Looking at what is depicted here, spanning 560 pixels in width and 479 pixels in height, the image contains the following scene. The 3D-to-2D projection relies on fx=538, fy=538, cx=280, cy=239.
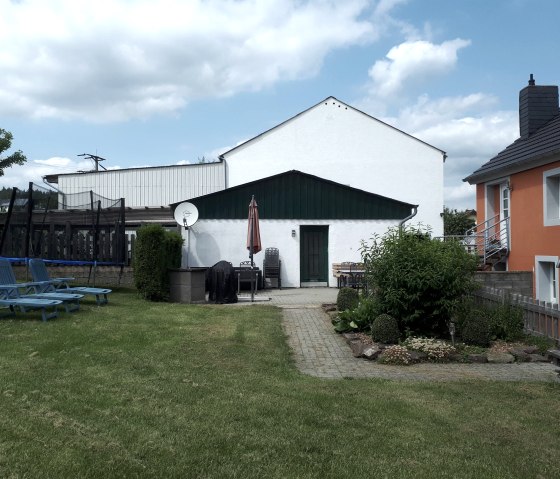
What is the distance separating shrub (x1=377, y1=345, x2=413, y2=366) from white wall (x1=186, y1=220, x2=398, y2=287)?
39.8 ft

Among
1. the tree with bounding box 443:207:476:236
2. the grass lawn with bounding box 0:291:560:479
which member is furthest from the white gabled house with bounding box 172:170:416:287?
the tree with bounding box 443:207:476:236

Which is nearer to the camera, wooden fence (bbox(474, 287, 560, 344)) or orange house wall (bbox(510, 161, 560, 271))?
wooden fence (bbox(474, 287, 560, 344))

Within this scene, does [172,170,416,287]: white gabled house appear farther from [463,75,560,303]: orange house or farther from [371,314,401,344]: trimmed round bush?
[371,314,401,344]: trimmed round bush

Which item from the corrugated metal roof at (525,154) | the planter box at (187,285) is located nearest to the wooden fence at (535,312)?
the corrugated metal roof at (525,154)

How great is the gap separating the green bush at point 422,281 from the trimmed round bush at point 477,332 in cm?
45

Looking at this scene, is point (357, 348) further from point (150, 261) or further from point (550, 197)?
point (550, 197)

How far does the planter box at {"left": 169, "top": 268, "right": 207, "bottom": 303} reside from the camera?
45.1ft

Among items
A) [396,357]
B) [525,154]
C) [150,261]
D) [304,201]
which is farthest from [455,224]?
[396,357]

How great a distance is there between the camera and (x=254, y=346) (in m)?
8.09

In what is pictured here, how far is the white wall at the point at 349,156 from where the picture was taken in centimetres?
2738

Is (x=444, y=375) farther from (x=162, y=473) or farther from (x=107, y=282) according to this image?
(x=107, y=282)

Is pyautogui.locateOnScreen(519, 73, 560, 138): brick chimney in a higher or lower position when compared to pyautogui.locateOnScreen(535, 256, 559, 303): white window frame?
higher

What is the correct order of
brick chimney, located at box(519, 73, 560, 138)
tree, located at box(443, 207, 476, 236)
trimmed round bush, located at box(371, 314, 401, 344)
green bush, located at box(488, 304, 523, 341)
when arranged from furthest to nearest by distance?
tree, located at box(443, 207, 476, 236), brick chimney, located at box(519, 73, 560, 138), green bush, located at box(488, 304, 523, 341), trimmed round bush, located at box(371, 314, 401, 344)

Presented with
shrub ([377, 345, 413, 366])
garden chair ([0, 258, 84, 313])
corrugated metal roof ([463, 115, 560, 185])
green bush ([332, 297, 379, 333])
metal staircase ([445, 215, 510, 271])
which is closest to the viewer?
shrub ([377, 345, 413, 366])
